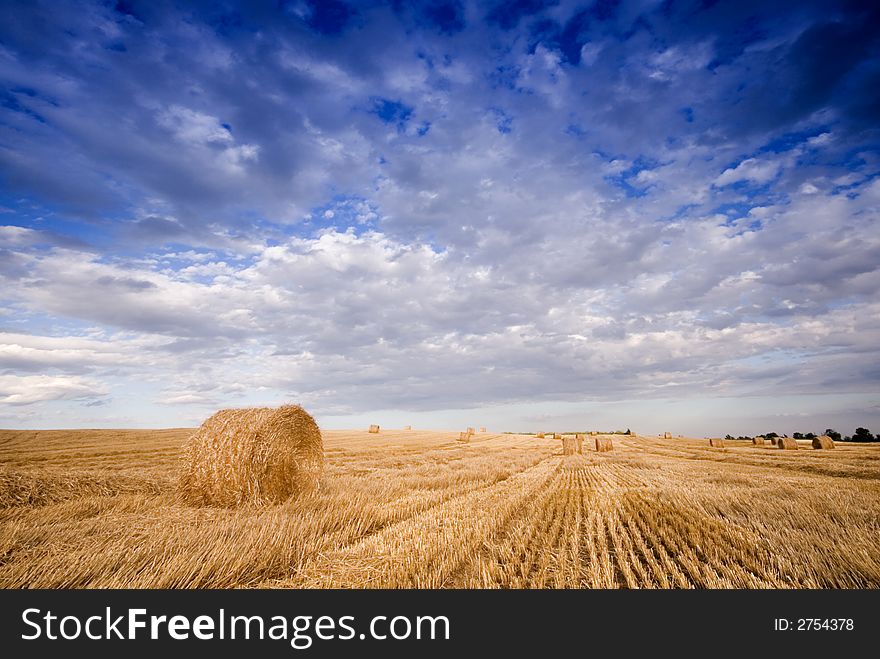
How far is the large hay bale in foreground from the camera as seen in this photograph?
837cm

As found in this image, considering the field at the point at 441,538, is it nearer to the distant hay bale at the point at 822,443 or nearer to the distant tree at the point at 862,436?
the distant hay bale at the point at 822,443

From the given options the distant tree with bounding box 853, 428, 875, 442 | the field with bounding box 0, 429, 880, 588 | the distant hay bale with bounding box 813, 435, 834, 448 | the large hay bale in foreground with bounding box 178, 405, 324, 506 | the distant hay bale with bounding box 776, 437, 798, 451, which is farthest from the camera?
the distant tree with bounding box 853, 428, 875, 442

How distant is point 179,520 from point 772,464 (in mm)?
18734

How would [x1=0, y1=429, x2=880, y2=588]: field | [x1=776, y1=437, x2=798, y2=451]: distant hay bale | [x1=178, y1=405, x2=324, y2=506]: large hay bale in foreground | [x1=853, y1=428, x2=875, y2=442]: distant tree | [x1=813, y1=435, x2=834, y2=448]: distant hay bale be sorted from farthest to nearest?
[x1=853, y1=428, x2=875, y2=442]: distant tree < [x1=776, y1=437, x2=798, y2=451]: distant hay bale < [x1=813, y1=435, x2=834, y2=448]: distant hay bale < [x1=178, y1=405, x2=324, y2=506]: large hay bale in foreground < [x1=0, y1=429, x2=880, y2=588]: field

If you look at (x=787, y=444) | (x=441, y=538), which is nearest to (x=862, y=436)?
(x=787, y=444)

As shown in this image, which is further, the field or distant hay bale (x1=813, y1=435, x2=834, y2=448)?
distant hay bale (x1=813, y1=435, x2=834, y2=448)

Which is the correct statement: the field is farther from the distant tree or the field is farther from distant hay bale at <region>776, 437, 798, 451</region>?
the distant tree

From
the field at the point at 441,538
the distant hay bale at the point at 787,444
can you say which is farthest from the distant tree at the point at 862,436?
the field at the point at 441,538

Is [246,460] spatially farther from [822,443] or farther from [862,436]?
[862,436]

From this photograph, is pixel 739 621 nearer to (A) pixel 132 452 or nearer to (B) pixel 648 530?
(B) pixel 648 530

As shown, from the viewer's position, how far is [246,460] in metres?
8.62

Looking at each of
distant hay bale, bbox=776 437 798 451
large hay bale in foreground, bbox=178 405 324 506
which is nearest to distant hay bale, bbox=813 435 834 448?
distant hay bale, bbox=776 437 798 451

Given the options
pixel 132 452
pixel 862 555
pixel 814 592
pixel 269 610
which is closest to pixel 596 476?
pixel 862 555

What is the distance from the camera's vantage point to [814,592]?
362 centimetres
